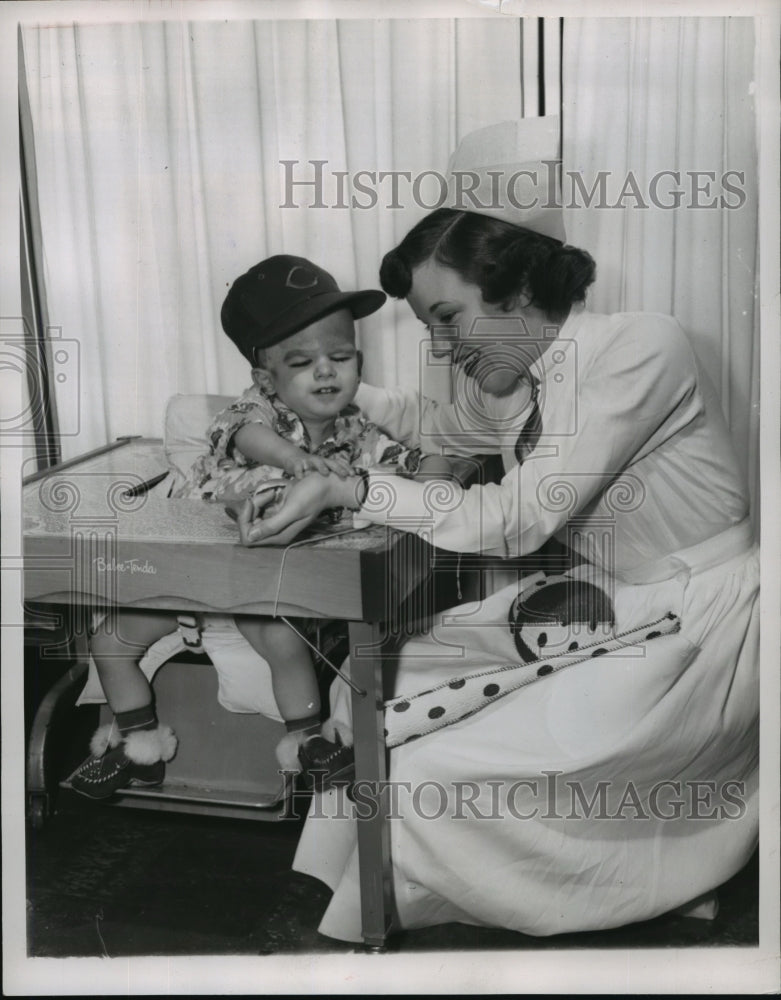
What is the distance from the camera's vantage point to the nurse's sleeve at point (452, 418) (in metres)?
1.82

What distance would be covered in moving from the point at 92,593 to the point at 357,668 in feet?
1.32

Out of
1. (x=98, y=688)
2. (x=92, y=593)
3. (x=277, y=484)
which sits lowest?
(x=98, y=688)

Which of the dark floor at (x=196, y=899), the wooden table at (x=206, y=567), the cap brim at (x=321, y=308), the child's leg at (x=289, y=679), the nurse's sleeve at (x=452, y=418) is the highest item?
the cap brim at (x=321, y=308)

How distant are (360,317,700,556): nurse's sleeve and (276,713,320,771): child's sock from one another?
326mm

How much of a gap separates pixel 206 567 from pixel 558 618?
51cm

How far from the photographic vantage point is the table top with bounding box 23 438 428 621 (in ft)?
5.71

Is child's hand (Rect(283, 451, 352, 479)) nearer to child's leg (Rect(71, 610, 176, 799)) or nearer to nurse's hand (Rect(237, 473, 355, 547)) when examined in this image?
nurse's hand (Rect(237, 473, 355, 547))

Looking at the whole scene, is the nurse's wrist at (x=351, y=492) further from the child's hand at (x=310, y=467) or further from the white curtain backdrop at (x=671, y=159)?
the white curtain backdrop at (x=671, y=159)

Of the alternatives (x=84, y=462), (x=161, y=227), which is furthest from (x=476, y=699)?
(x=161, y=227)

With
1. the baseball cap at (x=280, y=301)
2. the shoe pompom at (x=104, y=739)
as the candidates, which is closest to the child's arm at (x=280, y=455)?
the baseball cap at (x=280, y=301)

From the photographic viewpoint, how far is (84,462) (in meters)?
1.86

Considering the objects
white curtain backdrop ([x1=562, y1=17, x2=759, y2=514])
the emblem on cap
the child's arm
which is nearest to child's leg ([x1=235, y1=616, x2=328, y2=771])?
the child's arm

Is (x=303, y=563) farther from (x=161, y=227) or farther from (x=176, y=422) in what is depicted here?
(x=161, y=227)

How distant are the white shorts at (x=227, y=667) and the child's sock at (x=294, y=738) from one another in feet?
0.09
